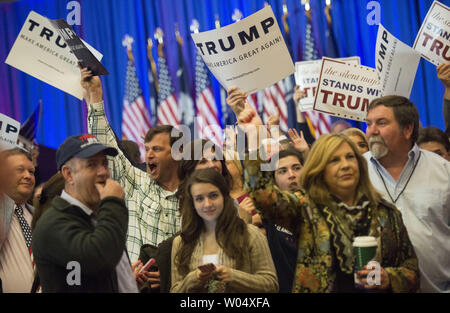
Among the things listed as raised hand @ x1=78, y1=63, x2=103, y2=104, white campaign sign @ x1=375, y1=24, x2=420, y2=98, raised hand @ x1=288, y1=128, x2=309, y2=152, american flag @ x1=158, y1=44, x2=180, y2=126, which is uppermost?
american flag @ x1=158, y1=44, x2=180, y2=126

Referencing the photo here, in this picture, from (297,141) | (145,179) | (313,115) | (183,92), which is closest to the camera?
(145,179)

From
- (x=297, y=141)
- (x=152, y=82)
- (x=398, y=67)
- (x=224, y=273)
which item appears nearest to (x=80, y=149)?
(x=224, y=273)

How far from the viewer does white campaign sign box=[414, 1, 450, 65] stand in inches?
166

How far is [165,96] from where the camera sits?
7.61 metres

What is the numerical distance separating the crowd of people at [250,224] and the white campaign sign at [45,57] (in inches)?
27.9

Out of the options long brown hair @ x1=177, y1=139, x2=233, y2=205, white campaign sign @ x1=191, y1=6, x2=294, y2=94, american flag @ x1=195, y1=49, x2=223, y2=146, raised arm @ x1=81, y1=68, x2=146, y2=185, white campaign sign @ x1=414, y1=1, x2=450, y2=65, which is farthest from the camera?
american flag @ x1=195, y1=49, x2=223, y2=146

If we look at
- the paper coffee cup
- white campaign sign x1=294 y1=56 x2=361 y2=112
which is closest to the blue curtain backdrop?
white campaign sign x1=294 y1=56 x2=361 y2=112

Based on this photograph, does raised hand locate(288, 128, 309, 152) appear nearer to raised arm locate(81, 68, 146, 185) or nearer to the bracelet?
the bracelet

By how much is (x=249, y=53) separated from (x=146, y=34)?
444 cm

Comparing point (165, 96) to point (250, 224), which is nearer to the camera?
point (250, 224)

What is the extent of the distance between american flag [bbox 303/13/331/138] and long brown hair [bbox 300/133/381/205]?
4218 mm

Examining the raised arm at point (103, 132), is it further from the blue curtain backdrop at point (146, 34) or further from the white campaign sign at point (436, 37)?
the blue curtain backdrop at point (146, 34)

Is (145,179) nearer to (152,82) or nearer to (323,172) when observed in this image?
(323,172)
